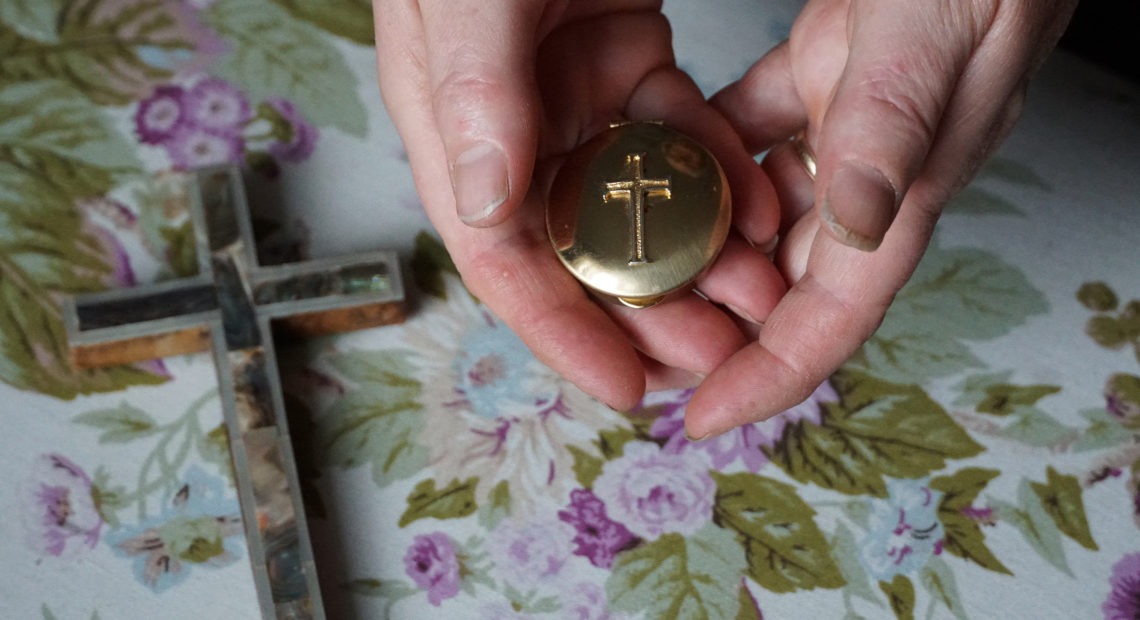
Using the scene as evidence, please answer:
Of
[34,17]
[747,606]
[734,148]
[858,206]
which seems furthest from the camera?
[34,17]

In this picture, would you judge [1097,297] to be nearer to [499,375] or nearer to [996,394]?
[996,394]

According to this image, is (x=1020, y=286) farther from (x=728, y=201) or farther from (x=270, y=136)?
(x=270, y=136)

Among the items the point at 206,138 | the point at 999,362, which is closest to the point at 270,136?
the point at 206,138

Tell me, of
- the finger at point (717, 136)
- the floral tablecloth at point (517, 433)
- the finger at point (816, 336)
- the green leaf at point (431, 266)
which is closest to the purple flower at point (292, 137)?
the floral tablecloth at point (517, 433)

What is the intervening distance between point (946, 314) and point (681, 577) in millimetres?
241

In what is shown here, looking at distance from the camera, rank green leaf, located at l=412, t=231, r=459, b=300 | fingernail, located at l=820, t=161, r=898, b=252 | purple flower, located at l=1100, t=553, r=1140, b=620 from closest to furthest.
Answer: fingernail, located at l=820, t=161, r=898, b=252 < purple flower, located at l=1100, t=553, r=1140, b=620 < green leaf, located at l=412, t=231, r=459, b=300

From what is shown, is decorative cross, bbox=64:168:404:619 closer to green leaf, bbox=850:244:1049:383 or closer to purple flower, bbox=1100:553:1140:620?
green leaf, bbox=850:244:1049:383

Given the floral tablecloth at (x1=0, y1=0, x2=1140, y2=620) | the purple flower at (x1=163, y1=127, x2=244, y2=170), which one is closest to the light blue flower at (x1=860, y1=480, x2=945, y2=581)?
the floral tablecloth at (x1=0, y1=0, x2=1140, y2=620)

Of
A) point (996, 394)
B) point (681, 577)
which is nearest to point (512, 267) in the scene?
point (681, 577)

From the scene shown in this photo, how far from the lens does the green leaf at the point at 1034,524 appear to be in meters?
0.56

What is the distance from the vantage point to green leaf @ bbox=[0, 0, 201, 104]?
0.73 metres

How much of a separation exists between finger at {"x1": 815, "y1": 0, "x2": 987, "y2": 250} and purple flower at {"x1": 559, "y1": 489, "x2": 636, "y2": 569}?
0.22 metres

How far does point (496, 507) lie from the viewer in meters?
0.58

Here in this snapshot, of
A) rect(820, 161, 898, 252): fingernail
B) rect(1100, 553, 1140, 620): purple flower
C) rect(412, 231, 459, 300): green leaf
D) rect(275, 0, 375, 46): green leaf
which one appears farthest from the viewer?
rect(275, 0, 375, 46): green leaf
